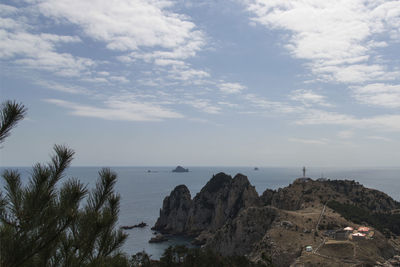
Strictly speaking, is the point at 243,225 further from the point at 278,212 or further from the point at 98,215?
the point at 98,215

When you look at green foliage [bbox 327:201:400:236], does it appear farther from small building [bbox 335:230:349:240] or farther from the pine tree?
the pine tree

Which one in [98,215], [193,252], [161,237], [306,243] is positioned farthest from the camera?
[161,237]

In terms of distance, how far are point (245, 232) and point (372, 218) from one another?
34482mm

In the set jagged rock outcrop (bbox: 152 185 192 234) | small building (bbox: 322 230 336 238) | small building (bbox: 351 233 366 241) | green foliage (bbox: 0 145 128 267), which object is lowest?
jagged rock outcrop (bbox: 152 185 192 234)

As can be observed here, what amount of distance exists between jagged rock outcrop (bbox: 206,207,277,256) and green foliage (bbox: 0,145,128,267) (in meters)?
68.3

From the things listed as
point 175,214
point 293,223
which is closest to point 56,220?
point 293,223

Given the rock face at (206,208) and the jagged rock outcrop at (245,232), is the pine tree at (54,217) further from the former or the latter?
the rock face at (206,208)

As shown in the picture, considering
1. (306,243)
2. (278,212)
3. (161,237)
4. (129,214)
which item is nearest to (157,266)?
(306,243)

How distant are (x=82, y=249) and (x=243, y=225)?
2795 inches

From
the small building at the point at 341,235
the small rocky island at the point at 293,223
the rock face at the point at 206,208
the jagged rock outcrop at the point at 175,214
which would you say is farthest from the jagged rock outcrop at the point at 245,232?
the jagged rock outcrop at the point at 175,214

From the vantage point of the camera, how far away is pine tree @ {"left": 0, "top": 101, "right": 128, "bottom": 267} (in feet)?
20.7

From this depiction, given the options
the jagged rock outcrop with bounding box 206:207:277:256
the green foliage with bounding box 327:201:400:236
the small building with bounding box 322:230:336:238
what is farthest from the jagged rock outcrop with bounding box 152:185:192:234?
the small building with bounding box 322:230:336:238

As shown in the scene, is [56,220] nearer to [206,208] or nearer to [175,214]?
[206,208]

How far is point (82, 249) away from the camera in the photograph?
26.7 feet
